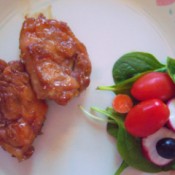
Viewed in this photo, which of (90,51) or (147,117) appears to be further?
(90,51)

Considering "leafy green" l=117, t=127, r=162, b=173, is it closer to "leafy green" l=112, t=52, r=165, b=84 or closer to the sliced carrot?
the sliced carrot

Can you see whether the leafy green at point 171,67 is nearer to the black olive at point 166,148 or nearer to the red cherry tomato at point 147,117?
the red cherry tomato at point 147,117

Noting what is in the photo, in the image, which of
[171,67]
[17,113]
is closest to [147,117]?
[171,67]

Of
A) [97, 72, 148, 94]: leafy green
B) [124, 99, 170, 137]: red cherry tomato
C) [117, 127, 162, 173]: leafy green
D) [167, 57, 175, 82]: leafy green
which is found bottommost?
[117, 127, 162, 173]: leafy green

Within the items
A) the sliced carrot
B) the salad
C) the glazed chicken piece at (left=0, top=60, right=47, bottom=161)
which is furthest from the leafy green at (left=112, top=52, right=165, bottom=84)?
the glazed chicken piece at (left=0, top=60, right=47, bottom=161)

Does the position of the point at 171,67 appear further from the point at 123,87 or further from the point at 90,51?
the point at 90,51

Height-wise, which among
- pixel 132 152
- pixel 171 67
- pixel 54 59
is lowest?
pixel 132 152

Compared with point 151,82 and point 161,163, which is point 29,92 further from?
point 161,163
